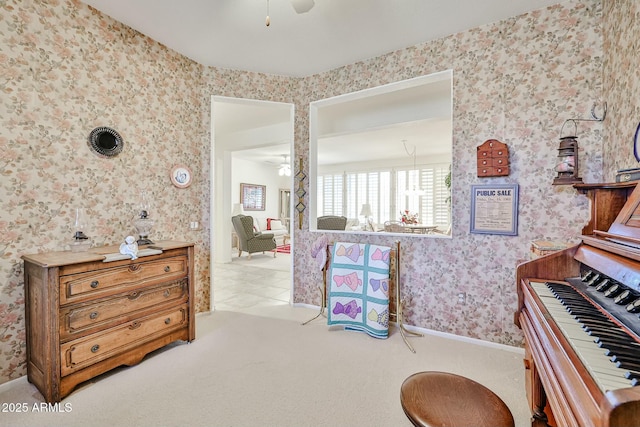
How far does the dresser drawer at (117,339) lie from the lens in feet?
6.13

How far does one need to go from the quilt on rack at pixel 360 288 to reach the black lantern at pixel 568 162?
1.43 metres

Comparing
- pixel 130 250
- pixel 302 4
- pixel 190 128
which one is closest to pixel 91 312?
pixel 130 250

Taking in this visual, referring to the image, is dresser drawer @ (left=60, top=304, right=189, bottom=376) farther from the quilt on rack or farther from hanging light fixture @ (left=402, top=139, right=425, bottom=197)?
hanging light fixture @ (left=402, top=139, right=425, bottom=197)

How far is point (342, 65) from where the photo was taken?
3305 millimetres

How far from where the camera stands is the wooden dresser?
5.86ft

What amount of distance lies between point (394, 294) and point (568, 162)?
1.87 meters

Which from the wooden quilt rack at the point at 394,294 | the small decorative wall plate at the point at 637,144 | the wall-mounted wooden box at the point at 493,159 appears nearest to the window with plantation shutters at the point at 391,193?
the wooden quilt rack at the point at 394,294

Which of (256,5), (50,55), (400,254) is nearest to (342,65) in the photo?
(256,5)

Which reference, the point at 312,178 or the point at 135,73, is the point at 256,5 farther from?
the point at 312,178

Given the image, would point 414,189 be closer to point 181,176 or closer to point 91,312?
point 181,176

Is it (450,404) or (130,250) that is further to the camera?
(130,250)

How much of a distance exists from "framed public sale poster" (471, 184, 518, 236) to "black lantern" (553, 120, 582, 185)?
35cm

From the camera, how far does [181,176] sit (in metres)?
3.10

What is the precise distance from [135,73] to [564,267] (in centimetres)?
361
